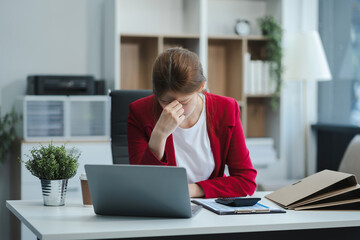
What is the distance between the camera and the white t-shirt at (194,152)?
6.57 ft

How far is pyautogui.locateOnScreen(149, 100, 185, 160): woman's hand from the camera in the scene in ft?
5.72

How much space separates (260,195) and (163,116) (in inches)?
19.3

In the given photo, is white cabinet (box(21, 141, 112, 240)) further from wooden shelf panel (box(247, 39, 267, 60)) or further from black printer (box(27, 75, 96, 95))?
wooden shelf panel (box(247, 39, 267, 60))

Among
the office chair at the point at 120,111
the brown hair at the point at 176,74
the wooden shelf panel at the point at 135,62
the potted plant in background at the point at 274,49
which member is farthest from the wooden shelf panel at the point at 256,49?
the brown hair at the point at 176,74

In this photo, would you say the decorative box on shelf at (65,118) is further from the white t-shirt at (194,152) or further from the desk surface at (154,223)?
the desk surface at (154,223)

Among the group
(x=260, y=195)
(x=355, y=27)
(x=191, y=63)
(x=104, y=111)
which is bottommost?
(x=260, y=195)

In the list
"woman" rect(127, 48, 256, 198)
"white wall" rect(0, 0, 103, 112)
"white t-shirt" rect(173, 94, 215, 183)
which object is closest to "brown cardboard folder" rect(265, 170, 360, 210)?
"woman" rect(127, 48, 256, 198)

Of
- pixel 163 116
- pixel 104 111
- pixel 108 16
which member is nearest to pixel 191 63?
pixel 163 116

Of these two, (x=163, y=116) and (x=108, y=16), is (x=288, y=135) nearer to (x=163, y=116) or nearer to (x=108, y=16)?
(x=108, y=16)

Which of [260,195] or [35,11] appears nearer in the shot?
[260,195]

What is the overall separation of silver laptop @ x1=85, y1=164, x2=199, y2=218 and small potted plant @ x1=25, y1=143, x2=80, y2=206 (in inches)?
8.5

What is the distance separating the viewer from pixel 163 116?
1752 mm

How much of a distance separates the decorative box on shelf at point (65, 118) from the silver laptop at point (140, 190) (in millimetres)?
1983

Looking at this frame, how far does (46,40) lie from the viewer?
379 cm
